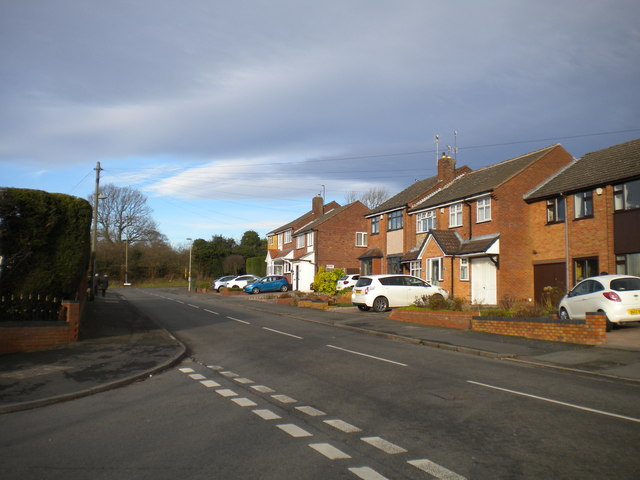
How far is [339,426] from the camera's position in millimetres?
6629

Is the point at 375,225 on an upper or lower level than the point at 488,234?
upper

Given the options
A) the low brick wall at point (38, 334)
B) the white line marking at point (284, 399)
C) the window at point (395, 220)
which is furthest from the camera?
the window at point (395, 220)

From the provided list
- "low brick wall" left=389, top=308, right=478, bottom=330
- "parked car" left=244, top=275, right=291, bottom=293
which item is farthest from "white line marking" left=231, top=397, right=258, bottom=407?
"parked car" left=244, top=275, right=291, bottom=293

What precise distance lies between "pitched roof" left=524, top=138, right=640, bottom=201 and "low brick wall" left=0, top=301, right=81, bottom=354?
66.1 feet

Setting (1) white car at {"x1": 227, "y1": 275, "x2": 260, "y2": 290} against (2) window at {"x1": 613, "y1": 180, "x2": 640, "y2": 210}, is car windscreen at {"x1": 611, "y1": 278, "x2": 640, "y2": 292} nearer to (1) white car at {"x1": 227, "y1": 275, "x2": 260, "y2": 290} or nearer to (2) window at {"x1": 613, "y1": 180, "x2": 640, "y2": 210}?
(2) window at {"x1": 613, "y1": 180, "x2": 640, "y2": 210}

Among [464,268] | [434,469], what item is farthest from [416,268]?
[434,469]

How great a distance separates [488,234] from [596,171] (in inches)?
233

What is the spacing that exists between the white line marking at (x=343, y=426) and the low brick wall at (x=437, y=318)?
12.3 meters

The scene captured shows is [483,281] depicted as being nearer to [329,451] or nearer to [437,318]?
[437,318]

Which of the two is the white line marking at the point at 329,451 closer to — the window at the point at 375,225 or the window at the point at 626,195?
the window at the point at 626,195

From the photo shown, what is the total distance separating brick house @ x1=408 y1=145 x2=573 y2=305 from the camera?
27383 millimetres

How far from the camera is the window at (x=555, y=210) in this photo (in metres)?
25.8

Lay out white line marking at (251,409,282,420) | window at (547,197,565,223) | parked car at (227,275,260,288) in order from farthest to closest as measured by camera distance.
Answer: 1. parked car at (227,275,260,288)
2. window at (547,197,565,223)
3. white line marking at (251,409,282,420)

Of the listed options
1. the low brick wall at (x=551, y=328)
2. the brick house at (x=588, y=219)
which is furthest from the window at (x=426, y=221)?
the low brick wall at (x=551, y=328)
